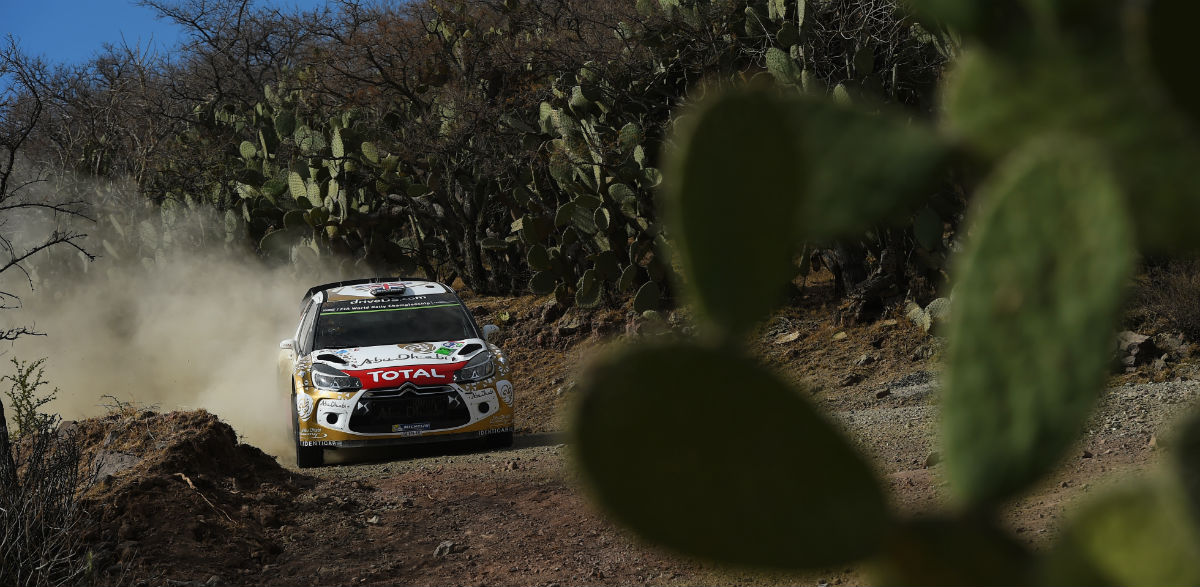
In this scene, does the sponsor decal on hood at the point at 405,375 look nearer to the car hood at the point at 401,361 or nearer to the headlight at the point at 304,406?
the car hood at the point at 401,361

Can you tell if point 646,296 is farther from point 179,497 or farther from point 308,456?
point 179,497

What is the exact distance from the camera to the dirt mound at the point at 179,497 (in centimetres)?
570

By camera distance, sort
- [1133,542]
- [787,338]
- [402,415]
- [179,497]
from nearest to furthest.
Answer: [1133,542]
[179,497]
[402,415]
[787,338]

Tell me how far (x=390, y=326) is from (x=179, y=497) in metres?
3.66

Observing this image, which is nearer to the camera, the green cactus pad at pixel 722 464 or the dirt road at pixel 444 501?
the green cactus pad at pixel 722 464

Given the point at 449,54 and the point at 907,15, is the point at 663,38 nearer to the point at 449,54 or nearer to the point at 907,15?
the point at 907,15

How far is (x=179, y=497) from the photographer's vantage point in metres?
6.54

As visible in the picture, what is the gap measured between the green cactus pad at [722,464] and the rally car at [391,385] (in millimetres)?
8396

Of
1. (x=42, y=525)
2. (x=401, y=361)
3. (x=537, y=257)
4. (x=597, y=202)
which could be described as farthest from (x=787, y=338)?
(x=42, y=525)

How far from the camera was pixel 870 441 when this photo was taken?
7902 mm

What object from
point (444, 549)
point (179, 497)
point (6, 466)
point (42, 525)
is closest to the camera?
point (42, 525)

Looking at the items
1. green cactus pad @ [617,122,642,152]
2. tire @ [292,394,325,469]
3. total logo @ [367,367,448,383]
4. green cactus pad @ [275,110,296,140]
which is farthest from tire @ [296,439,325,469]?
green cactus pad @ [275,110,296,140]

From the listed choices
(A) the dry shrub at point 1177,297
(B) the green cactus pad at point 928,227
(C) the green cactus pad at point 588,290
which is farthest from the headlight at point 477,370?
(A) the dry shrub at point 1177,297

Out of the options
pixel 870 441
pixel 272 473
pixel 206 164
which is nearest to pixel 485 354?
pixel 272 473
